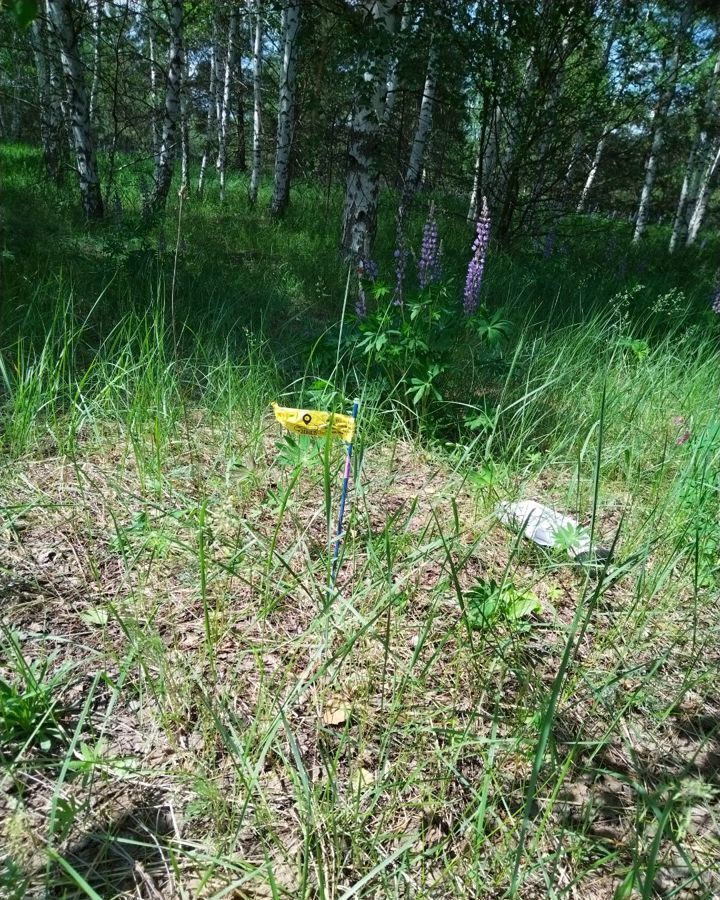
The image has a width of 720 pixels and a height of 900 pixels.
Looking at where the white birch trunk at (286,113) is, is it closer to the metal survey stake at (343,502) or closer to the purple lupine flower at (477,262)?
the purple lupine flower at (477,262)

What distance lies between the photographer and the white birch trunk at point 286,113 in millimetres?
7863

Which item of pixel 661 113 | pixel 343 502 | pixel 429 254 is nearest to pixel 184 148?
pixel 429 254

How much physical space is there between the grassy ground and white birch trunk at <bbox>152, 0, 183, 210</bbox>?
5536 mm

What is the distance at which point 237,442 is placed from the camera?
2.36 m

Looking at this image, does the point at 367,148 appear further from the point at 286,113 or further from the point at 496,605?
the point at 496,605

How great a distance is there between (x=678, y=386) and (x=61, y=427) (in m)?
3.39

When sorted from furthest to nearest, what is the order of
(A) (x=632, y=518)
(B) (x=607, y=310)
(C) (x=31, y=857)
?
1. (B) (x=607, y=310)
2. (A) (x=632, y=518)
3. (C) (x=31, y=857)

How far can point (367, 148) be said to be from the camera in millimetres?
5059

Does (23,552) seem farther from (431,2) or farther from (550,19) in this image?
(550,19)

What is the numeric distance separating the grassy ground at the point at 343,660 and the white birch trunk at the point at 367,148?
3055 millimetres

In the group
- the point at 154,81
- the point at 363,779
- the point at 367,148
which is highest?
the point at 154,81

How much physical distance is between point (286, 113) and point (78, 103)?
11.1 ft

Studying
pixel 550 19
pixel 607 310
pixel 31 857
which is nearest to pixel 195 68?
pixel 550 19

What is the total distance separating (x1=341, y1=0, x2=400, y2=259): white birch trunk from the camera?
4688 mm
